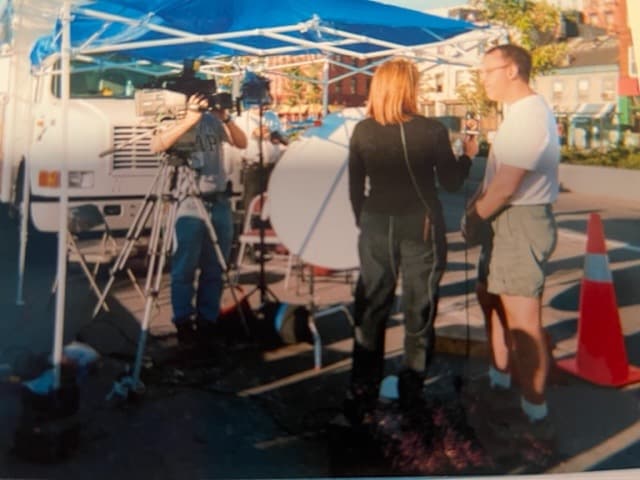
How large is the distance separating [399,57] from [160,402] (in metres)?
1.22

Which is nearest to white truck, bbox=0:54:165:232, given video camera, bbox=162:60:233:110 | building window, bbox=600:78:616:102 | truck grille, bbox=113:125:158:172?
truck grille, bbox=113:125:158:172

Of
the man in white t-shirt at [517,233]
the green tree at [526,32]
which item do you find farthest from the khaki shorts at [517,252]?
the green tree at [526,32]

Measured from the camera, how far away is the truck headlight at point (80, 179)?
2893 millimetres

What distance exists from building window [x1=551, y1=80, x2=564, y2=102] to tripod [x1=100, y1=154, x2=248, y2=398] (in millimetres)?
1080

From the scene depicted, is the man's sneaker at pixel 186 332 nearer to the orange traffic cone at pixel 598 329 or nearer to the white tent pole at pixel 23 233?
A: the white tent pole at pixel 23 233

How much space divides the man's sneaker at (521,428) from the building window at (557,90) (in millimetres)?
943

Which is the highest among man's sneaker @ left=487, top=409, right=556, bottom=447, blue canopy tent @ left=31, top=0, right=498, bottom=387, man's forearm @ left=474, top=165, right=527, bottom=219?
blue canopy tent @ left=31, top=0, right=498, bottom=387

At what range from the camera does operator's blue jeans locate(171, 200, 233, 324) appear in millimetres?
2988

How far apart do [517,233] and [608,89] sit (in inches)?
21.3

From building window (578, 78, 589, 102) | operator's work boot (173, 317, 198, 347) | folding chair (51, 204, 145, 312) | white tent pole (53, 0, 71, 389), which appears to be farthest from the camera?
building window (578, 78, 589, 102)

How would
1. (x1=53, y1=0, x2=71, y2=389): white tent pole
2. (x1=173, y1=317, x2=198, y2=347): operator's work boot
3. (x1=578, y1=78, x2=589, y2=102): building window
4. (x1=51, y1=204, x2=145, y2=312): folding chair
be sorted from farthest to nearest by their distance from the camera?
(x1=578, y1=78, x2=589, y2=102): building window
(x1=173, y1=317, x2=198, y2=347): operator's work boot
(x1=51, y1=204, x2=145, y2=312): folding chair
(x1=53, y1=0, x2=71, y2=389): white tent pole

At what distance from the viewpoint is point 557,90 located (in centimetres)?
308

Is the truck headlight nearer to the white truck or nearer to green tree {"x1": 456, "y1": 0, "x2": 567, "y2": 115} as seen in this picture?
the white truck

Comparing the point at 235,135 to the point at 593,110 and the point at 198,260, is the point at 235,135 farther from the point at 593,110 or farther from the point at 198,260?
the point at 593,110
